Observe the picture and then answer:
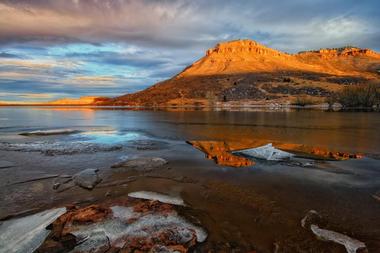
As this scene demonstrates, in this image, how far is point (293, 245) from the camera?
229 inches

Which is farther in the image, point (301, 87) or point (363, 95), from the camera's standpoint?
point (301, 87)

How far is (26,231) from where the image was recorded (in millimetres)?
6211

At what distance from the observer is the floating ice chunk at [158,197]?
26.4ft

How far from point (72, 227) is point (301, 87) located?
495 ft

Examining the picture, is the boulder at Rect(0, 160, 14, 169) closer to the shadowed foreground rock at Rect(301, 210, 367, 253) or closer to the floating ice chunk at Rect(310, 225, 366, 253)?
the shadowed foreground rock at Rect(301, 210, 367, 253)

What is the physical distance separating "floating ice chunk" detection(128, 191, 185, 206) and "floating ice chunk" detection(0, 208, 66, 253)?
2.16m

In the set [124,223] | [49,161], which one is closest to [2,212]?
[124,223]

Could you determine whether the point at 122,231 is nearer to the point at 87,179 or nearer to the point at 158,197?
the point at 158,197

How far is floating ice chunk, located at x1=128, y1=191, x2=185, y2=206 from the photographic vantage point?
317 inches

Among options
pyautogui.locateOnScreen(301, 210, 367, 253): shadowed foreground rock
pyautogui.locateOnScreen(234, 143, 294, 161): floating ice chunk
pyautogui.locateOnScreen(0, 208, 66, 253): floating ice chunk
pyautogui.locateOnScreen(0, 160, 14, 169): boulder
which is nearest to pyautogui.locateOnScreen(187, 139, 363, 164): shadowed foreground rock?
pyautogui.locateOnScreen(234, 143, 294, 161): floating ice chunk

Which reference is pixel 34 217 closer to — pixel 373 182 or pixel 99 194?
pixel 99 194

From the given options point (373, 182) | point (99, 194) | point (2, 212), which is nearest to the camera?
point (2, 212)

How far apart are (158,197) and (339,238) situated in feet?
16.3

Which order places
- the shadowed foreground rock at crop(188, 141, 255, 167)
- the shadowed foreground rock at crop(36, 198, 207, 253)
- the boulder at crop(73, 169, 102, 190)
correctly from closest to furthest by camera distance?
the shadowed foreground rock at crop(36, 198, 207, 253) < the boulder at crop(73, 169, 102, 190) < the shadowed foreground rock at crop(188, 141, 255, 167)
